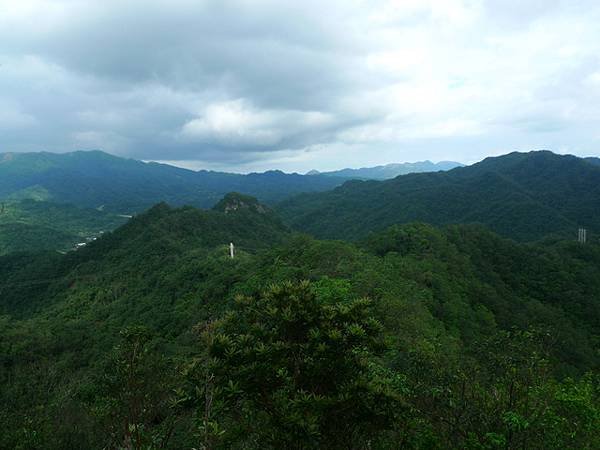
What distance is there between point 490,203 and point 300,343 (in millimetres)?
143086

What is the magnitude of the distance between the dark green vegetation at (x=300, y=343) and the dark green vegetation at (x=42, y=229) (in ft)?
168

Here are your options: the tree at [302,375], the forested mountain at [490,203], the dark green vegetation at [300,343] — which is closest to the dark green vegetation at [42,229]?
the dark green vegetation at [300,343]

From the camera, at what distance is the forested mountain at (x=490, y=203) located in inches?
4515

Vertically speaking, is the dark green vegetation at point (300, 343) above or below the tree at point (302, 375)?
below

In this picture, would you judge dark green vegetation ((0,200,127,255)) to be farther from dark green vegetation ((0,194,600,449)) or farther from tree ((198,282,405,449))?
tree ((198,282,405,449))

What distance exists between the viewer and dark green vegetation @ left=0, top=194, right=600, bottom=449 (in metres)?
7.36

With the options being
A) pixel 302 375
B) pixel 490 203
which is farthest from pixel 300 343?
pixel 490 203

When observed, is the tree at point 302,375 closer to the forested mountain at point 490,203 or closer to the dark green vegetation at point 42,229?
the forested mountain at point 490,203

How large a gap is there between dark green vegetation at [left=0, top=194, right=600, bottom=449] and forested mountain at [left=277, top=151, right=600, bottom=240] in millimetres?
42993

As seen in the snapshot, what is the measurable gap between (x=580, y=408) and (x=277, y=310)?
8.21 m

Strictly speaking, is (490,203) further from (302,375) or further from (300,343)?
(302,375)

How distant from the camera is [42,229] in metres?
150

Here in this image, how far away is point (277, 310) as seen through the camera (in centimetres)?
754

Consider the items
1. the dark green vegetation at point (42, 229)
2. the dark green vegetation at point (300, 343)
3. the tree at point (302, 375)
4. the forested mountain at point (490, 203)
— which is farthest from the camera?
the dark green vegetation at point (42, 229)
